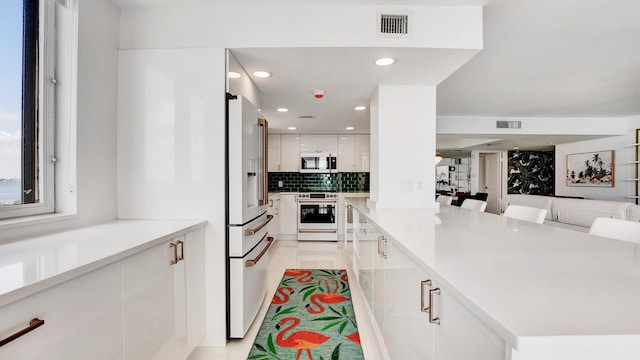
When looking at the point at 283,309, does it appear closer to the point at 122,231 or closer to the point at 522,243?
the point at 122,231

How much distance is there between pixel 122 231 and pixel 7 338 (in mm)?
878

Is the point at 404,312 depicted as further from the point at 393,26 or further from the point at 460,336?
the point at 393,26

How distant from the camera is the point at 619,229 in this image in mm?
1529

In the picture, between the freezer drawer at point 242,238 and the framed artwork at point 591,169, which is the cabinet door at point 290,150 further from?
the framed artwork at point 591,169


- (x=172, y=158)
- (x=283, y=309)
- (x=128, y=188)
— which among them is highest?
(x=172, y=158)

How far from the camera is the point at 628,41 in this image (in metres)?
2.33

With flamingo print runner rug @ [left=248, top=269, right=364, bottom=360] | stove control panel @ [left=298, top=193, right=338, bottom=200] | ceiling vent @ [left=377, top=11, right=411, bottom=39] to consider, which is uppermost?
ceiling vent @ [left=377, top=11, right=411, bottom=39]

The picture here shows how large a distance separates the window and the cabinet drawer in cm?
76

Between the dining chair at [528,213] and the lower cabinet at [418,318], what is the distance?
1245mm

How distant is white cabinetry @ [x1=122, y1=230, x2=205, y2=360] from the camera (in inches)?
47.8

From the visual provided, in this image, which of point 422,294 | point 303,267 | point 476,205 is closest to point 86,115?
point 422,294

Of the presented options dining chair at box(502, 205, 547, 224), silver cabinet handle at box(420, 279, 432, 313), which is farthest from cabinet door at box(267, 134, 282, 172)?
silver cabinet handle at box(420, 279, 432, 313)

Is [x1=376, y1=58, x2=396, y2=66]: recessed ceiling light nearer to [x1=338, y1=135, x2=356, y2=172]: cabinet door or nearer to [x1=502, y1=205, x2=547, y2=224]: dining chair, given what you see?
[x1=502, y1=205, x2=547, y2=224]: dining chair

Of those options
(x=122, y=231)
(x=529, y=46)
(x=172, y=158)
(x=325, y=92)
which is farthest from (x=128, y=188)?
(x=529, y=46)
